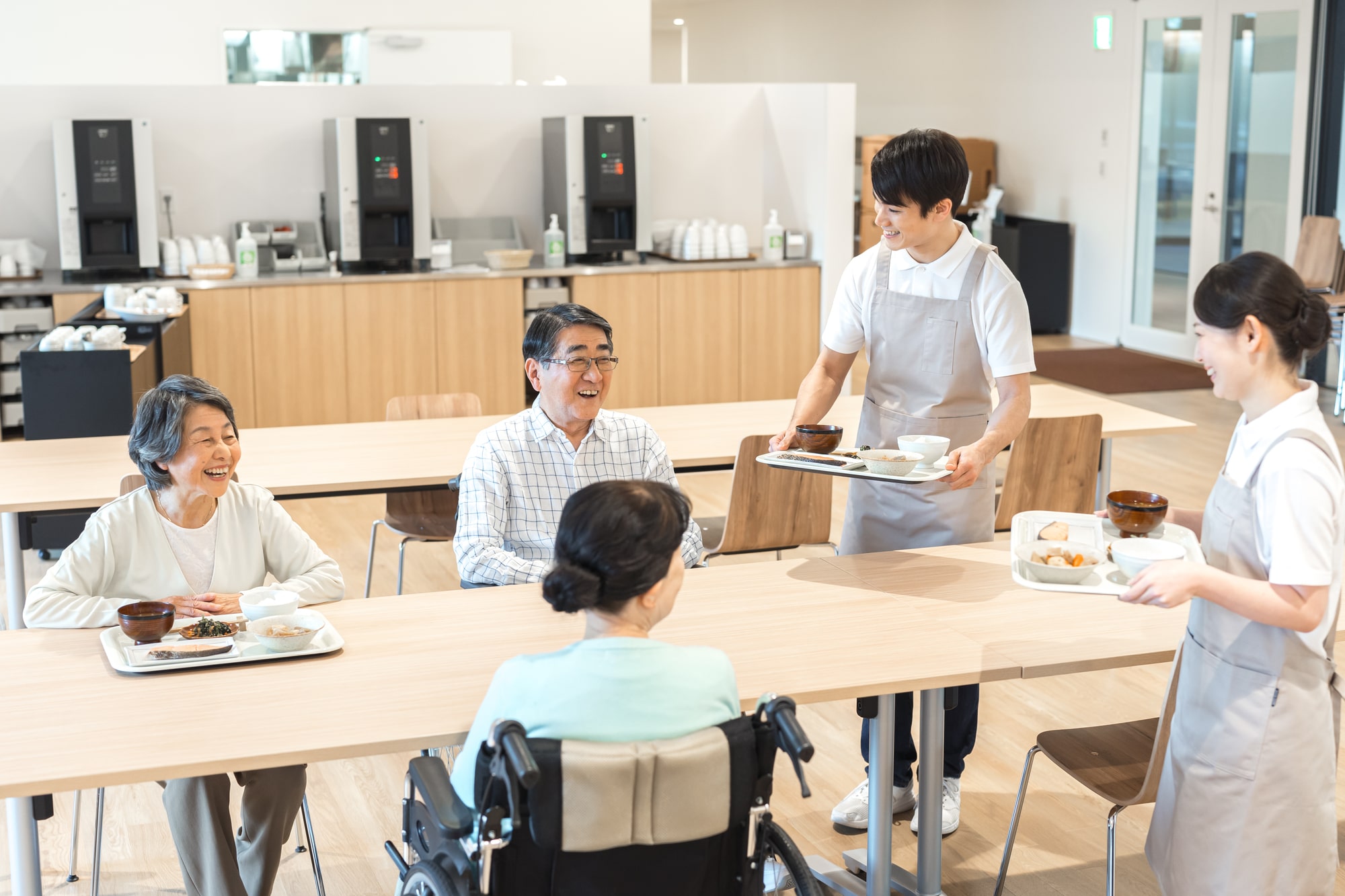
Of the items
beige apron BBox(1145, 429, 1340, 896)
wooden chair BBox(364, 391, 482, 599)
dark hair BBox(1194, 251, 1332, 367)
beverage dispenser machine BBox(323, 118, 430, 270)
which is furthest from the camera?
beverage dispenser machine BBox(323, 118, 430, 270)

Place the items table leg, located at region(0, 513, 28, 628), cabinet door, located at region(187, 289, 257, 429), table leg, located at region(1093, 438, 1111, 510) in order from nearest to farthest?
table leg, located at region(0, 513, 28, 628)
table leg, located at region(1093, 438, 1111, 510)
cabinet door, located at region(187, 289, 257, 429)

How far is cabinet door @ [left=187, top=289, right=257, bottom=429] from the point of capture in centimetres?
637

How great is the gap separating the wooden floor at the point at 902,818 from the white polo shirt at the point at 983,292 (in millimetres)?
765

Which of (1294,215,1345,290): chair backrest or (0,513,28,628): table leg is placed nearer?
(0,513,28,628): table leg

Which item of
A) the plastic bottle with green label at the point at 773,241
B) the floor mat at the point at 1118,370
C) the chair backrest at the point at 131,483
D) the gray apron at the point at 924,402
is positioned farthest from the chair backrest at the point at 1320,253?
the chair backrest at the point at 131,483

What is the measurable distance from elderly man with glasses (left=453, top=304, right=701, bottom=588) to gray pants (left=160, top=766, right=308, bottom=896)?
1.83ft

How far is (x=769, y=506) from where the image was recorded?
3.63 meters

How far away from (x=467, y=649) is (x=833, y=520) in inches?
137

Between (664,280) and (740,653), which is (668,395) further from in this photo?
(740,653)

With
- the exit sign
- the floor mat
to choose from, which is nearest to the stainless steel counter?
the floor mat

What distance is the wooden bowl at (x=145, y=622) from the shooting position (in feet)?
7.04

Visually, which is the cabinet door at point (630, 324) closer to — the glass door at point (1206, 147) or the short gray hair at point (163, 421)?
the glass door at point (1206, 147)

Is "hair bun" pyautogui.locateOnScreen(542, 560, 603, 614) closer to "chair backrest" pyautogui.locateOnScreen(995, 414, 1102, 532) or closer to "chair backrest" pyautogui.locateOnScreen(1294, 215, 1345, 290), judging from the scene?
"chair backrest" pyautogui.locateOnScreen(995, 414, 1102, 532)

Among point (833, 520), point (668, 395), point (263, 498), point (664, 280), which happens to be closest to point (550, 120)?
point (664, 280)
